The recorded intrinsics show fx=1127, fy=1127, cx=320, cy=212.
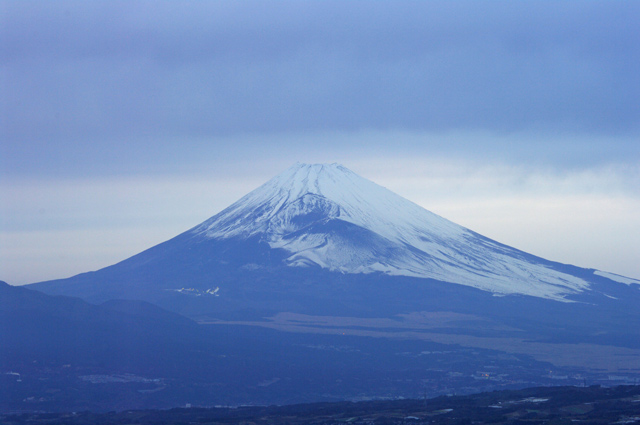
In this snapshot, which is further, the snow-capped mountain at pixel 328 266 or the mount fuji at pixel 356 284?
the snow-capped mountain at pixel 328 266

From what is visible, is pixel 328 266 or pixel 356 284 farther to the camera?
pixel 328 266

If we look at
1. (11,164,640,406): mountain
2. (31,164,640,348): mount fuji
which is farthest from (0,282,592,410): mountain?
(31,164,640,348): mount fuji

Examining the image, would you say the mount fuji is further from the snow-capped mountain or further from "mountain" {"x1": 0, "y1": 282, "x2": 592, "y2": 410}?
"mountain" {"x1": 0, "y1": 282, "x2": 592, "y2": 410}

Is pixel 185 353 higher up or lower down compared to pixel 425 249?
lower down

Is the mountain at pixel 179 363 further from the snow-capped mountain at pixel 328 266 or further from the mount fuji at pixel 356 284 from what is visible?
the snow-capped mountain at pixel 328 266

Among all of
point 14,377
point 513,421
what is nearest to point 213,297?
point 14,377

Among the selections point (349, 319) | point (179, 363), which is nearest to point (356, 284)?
point (349, 319)

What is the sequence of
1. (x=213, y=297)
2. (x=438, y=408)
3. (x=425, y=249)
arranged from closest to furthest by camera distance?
(x=438, y=408) → (x=213, y=297) → (x=425, y=249)

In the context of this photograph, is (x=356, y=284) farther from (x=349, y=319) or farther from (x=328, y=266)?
(x=349, y=319)

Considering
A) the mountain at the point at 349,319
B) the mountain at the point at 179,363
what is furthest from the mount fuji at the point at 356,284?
the mountain at the point at 179,363

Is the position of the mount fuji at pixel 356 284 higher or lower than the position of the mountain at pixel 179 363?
higher

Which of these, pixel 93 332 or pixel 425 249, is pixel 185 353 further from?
pixel 425 249
